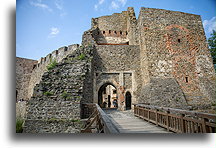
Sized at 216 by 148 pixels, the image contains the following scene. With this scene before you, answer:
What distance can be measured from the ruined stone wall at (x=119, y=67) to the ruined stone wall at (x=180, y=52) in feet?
4.55

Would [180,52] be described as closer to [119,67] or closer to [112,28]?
[119,67]

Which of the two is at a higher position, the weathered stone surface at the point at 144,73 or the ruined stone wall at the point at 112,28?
the ruined stone wall at the point at 112,28

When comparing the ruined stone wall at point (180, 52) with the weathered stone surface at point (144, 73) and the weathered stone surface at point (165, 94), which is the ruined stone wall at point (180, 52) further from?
the weathered stone surface at point (165, 94)

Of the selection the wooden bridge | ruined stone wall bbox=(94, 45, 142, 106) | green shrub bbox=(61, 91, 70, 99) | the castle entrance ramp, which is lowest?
the castle entrance ramp

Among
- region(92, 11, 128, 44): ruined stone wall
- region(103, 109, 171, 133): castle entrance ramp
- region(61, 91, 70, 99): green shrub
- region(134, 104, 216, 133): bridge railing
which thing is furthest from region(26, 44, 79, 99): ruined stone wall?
region(134, 104, 216, 133): bridge railing

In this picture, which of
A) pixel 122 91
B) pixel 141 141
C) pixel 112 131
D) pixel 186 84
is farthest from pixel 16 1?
pixel 186 84

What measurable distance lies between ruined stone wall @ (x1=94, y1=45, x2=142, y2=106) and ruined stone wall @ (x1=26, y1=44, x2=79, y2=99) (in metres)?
4.89

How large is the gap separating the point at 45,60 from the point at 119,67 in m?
11.3

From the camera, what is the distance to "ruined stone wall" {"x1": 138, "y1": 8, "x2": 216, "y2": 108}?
7512 millimetres

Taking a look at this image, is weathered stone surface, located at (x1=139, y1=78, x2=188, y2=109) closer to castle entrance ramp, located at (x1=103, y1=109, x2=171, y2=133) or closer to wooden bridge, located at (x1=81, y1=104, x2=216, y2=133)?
wooden bridge, located at (x1=81, y1=104, x2=216, y2=133)

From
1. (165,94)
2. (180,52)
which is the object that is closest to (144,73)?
(165,94)

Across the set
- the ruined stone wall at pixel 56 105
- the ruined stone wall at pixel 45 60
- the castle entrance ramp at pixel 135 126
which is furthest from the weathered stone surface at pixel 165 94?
the ruined stone wall at pixel 45 60

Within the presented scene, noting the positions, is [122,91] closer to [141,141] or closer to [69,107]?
[69,107]

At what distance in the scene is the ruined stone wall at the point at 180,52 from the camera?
7.51 metres
